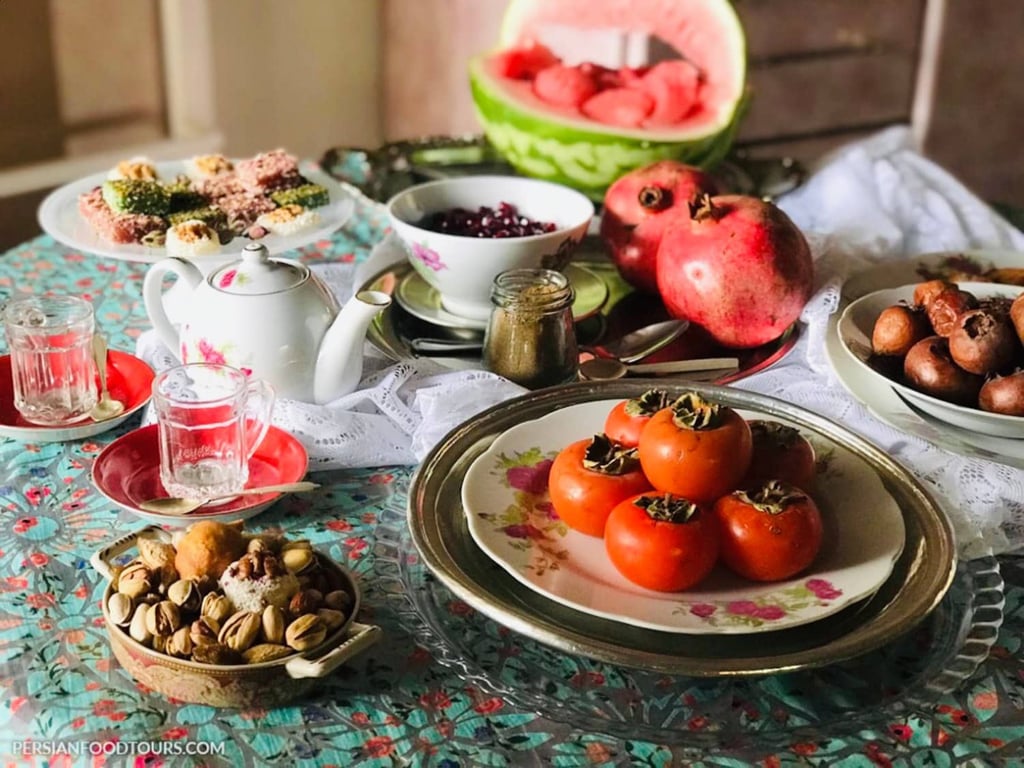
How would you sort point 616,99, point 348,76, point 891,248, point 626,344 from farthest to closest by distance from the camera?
point 348,76
point 616,99
point 891,248
point 626,344

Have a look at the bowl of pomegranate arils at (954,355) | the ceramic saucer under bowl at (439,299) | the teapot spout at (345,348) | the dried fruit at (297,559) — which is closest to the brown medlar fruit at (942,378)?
the bowl of pomegranate arils at (954,355)

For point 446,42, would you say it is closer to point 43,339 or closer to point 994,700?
point 43,339

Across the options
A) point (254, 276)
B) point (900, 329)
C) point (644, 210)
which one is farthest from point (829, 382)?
point (254, 276)

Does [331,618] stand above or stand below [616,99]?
below

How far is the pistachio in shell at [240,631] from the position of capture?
757 mm

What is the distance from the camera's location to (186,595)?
782mm

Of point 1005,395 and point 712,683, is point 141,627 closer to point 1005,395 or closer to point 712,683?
point 712,683

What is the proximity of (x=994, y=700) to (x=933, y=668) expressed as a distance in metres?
0.04

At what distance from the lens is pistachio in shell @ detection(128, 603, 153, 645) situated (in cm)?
77

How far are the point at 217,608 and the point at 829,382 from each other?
2.23 ft

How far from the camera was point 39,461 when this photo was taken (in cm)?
109

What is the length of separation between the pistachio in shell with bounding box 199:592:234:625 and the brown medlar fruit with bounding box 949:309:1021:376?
27.4 inches

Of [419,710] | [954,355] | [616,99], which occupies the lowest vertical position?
[419,710]

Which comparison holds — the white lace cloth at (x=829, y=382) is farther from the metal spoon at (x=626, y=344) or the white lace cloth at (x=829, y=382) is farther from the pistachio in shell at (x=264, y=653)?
the pistachio in shell at (x=264, y=653)
